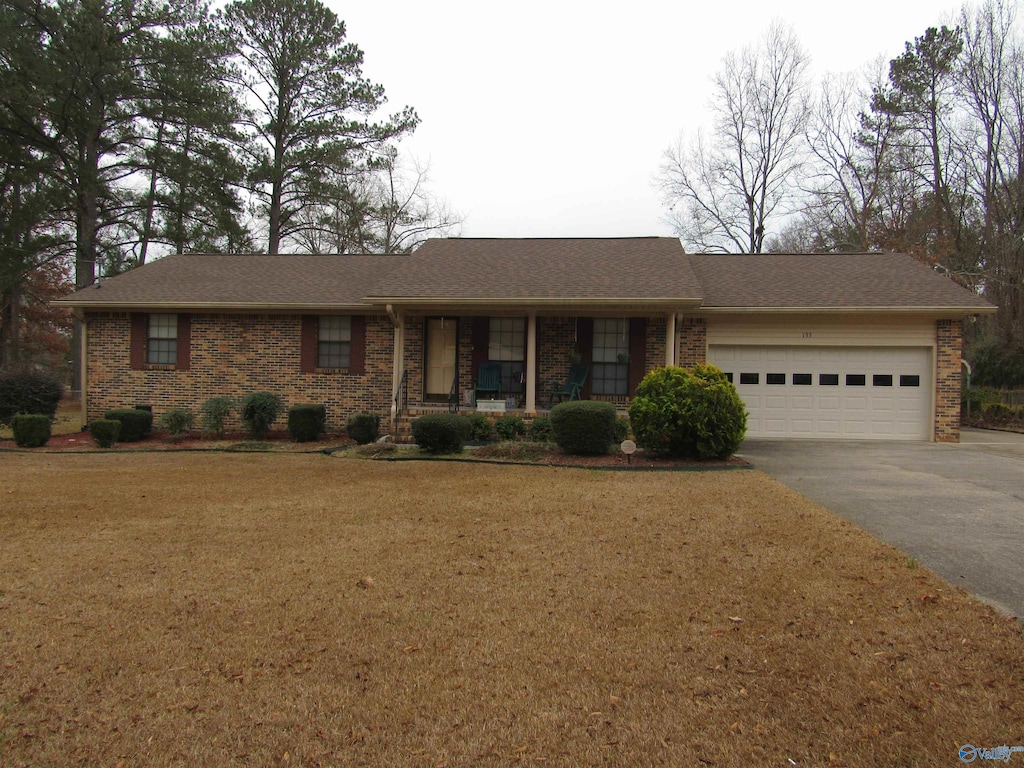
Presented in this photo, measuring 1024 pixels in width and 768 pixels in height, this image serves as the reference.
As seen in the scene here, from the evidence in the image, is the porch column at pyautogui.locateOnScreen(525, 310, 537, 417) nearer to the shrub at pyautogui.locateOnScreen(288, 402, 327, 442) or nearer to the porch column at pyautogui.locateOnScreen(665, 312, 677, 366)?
the porch column at pyautogui.locateOnScreen(665, 312, 677, 366)

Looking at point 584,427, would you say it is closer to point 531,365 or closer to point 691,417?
point 691,417

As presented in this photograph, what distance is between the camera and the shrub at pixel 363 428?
13141 mm

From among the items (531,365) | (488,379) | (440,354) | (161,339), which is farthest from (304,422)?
(531,365)

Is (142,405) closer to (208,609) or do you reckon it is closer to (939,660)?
(208,609)

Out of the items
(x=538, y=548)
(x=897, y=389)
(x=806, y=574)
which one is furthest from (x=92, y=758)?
(x=897, y=389)

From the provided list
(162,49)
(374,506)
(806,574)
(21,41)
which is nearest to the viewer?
(806,574)

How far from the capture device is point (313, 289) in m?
15.5

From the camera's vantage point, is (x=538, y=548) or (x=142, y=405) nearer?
(x=538, y=548)

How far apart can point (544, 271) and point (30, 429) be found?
10850 millimetres

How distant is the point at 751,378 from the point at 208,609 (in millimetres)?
12506

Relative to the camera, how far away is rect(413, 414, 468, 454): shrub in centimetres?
1142

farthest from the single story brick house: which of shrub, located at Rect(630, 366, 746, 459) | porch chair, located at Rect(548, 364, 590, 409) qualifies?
shrub, located at Rect(630, 366, 746, 459)

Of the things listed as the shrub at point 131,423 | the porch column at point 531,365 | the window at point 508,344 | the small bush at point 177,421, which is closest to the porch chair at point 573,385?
the porch column at point 531,365

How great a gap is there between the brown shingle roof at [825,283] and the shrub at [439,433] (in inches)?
236
